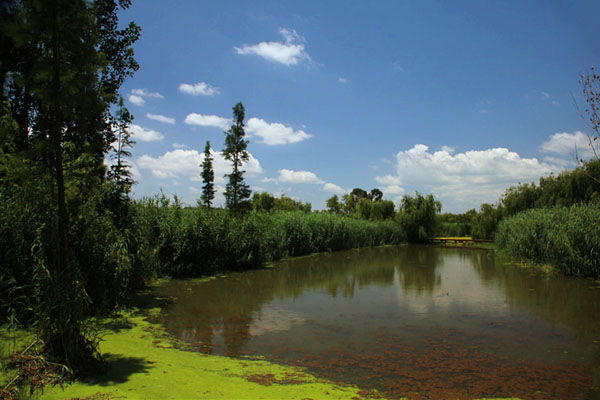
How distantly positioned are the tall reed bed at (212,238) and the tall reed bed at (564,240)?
998 centimetres

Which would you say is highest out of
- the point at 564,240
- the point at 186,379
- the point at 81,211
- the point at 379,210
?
the point at 379,210

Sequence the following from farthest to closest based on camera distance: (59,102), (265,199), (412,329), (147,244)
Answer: (265,199) < (147,244) < (412,329) < (59,102)

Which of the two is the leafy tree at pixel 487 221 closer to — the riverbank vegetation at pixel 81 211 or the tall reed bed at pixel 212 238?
the riverbank vegetation at pixel 81 211

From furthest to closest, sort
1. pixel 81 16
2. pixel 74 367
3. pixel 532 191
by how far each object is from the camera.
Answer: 1. pixel 532 191
2. pixel 81 16
3. pixel 74 367

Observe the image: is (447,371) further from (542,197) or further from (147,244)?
(542,197)

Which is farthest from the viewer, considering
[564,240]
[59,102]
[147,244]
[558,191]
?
[558,191]

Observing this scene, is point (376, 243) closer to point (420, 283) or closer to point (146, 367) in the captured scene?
point (420, 283)

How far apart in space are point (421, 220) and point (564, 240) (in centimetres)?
1905

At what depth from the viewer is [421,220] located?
1267 inches

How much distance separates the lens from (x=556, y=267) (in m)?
14.0

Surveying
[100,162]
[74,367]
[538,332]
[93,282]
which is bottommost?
[538,332]

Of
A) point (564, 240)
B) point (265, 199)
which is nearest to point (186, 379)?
point (564, 240)

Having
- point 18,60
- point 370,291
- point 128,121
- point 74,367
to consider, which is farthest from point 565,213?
point 18,60

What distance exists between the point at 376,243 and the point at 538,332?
71.9 ft
